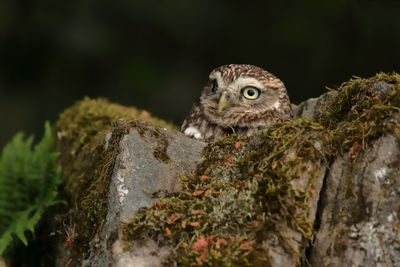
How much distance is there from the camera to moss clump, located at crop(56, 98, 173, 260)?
3.08 meters

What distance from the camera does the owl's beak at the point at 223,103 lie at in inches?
144

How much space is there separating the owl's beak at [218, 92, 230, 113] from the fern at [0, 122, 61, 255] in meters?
1.09

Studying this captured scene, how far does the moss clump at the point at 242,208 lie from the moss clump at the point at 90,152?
348 mm

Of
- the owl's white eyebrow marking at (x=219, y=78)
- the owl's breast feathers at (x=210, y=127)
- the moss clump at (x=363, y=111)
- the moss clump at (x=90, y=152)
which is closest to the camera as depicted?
the moss clump at (x=363, y=111)

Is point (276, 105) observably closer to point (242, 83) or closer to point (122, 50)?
point (242, 83)

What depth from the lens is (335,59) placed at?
6246mm

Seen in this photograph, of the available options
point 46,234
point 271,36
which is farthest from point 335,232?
point 271,36

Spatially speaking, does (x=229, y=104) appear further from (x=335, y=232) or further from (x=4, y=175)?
(x=4, y=175)

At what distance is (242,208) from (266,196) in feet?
0.38

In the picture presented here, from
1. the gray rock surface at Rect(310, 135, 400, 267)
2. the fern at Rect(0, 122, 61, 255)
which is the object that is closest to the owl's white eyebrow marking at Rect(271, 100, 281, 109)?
the gray rock surface at Rect(310, 135, 400, 267)

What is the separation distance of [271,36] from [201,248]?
439cm

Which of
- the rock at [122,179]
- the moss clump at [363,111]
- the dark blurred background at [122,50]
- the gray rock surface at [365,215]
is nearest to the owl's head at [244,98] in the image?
the rock at [122,179]

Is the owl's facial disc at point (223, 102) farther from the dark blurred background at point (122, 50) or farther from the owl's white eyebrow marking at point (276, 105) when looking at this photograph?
the dark blurred background at point (122, 50)

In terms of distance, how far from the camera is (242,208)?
2711 millimetres
